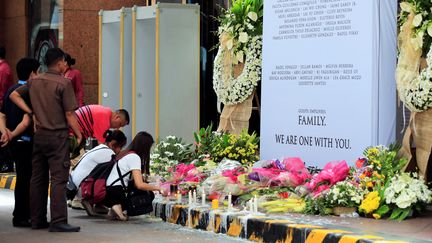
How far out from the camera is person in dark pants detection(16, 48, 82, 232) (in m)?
9.80

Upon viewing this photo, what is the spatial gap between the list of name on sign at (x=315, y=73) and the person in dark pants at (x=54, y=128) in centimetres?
291

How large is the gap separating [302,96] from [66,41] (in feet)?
Answer: 28.2

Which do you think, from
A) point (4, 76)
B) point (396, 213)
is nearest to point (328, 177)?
point (396, 213)

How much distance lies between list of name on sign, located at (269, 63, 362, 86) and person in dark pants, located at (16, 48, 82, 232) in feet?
9.54

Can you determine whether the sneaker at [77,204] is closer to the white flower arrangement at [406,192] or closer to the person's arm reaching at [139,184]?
the person's arm reaching at [139,184]

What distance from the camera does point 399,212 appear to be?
31.5 feet

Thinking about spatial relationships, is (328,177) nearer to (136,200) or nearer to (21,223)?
(136,200)

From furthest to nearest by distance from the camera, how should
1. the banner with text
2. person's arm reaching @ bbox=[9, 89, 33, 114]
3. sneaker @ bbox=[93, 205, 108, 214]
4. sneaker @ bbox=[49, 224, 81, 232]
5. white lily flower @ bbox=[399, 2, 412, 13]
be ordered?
1. sneaker @ bbox=[93, 205, 108, 214]
2. the banner with text
3. white lily flower @ bbox=[399, 2, 412, 13]
4. person's arm reaching @ bbox=[9, 89, 33, 114]
5. sneaker @ bbox=[49, 224, 81, 232]

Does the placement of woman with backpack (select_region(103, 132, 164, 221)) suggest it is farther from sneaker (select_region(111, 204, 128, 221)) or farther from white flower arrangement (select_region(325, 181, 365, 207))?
white flower arrangement (select_region(325, 181, 365, 207))

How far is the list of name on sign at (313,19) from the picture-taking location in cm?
1092

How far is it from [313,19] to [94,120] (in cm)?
313

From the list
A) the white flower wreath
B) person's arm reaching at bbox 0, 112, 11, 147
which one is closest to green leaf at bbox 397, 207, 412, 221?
person's arm reaching at bbox 0, 112, 11, 147

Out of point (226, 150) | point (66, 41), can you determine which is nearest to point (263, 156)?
point (226, 150)

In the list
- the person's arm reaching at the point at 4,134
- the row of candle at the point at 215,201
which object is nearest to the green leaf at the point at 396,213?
the row of candle at the point at 215,201
